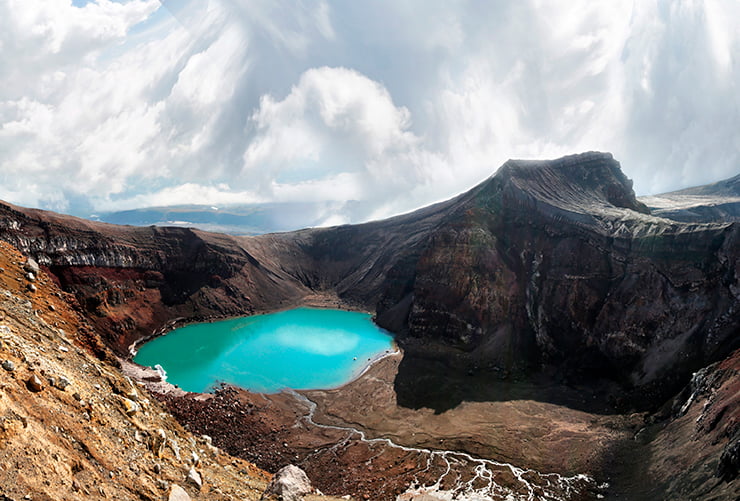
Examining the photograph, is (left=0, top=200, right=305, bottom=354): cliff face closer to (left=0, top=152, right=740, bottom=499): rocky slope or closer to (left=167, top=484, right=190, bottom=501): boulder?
(left=0, top=152, right=740, bottom=499): rocky slope

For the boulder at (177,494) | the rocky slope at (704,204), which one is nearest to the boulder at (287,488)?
the boulder at (177,494)

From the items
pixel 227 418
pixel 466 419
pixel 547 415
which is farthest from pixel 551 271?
pixel 227 418

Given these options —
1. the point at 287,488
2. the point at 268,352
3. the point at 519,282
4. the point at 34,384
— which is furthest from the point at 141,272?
the point at 34,384

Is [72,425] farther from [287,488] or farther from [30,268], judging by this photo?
[30,268]

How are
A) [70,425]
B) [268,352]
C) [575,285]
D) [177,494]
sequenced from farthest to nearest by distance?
[268,352], [575,285], [177,494], [70,425]

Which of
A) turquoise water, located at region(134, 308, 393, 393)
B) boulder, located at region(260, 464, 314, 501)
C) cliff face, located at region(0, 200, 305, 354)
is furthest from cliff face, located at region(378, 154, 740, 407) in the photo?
cliff face, located at region(0, 200, 305, 354)

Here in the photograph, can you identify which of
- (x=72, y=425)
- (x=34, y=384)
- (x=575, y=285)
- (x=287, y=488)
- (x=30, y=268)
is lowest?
(x=287, y=488)

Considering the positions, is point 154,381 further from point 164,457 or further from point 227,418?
point 164,457
